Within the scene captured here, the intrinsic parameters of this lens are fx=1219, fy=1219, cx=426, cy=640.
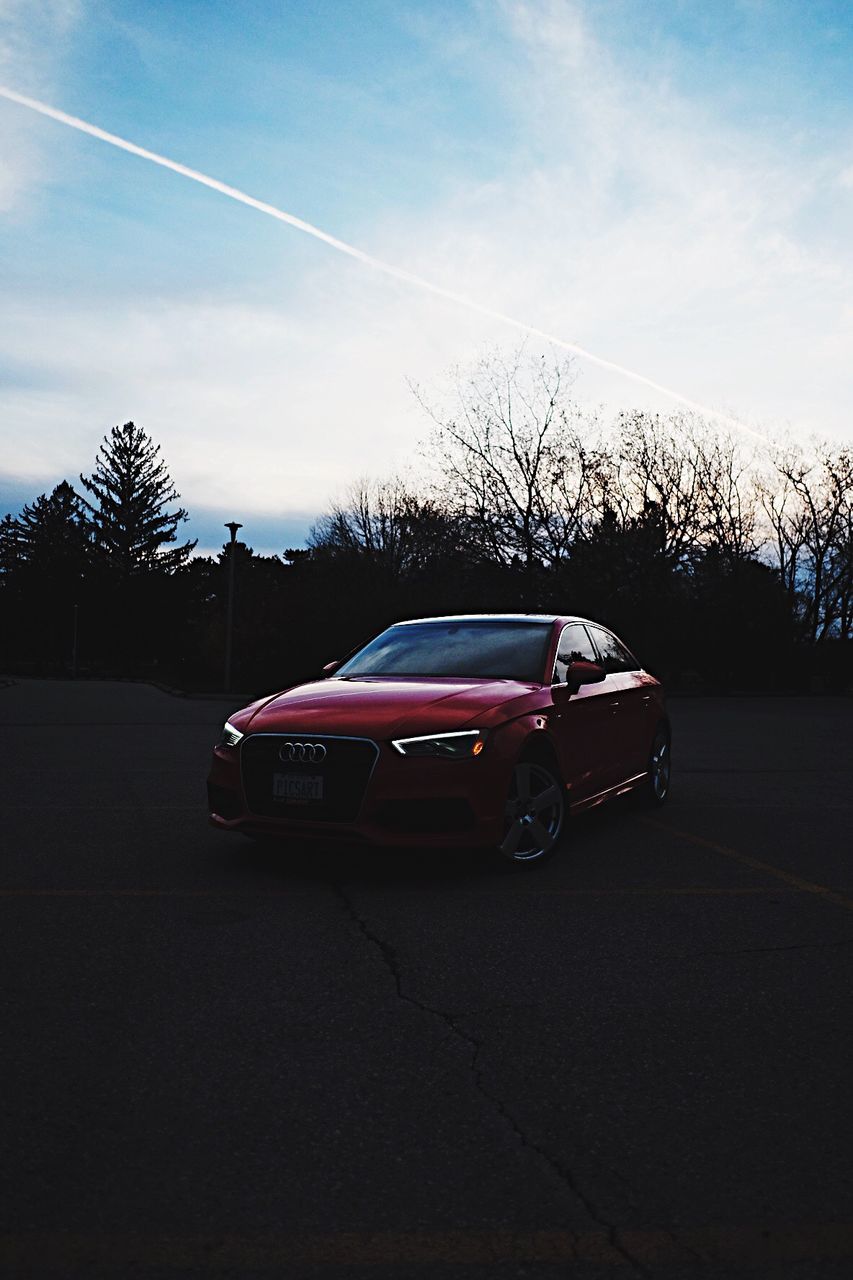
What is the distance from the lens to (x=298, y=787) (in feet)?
22.2

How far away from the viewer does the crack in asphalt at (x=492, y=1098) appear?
2.70 meters

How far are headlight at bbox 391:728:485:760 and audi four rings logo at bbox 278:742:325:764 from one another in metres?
0.43

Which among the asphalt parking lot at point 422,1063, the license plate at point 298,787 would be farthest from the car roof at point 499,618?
the license plate at point 298,787

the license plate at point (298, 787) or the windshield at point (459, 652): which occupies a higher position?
the windshield at point (459, 652)

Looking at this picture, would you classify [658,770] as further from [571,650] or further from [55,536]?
[55,536]

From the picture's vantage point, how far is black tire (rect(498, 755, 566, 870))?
23.2ft

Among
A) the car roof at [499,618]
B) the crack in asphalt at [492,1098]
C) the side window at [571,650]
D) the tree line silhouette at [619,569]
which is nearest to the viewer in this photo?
the crack in asphalt at [492,1098]

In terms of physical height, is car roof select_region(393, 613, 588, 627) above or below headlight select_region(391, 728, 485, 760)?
above

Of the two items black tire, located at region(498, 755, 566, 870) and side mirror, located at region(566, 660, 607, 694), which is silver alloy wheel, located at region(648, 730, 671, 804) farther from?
black tire, located at region(498, 755, 566, 870)

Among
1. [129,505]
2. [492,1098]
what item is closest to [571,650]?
[492,1098]

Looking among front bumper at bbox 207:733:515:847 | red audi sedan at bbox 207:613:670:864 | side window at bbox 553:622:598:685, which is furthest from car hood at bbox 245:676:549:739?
side window at bbox 553:622:598:685

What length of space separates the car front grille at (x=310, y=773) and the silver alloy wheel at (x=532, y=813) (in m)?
0.92

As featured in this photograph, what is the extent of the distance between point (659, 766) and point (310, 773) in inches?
172

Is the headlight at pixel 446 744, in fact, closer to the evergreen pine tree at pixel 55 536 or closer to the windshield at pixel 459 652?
the windshield at pixel 459 652
